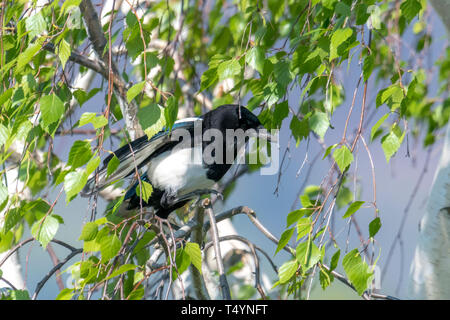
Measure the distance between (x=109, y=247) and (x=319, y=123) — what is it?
1.92 feet

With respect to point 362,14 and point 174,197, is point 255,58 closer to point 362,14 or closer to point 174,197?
point 362,14

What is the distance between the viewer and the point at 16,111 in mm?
1464

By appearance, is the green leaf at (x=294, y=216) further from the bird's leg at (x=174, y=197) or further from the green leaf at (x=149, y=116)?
the bird's leg at (x=174, y=197)

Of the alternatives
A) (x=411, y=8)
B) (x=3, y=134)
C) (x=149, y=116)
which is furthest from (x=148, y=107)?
(x=411, y=8)

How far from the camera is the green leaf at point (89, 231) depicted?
128 centimetres

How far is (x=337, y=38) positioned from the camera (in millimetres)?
1330

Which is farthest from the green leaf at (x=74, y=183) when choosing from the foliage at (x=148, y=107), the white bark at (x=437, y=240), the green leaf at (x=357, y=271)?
the white bark at (x=437, y=240)

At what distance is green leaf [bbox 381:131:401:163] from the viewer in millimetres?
1376

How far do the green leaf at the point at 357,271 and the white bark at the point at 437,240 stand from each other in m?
0.29

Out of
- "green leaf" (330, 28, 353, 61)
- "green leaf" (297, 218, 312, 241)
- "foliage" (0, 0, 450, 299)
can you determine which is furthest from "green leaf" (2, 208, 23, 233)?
"green leaf" (330, 28, 353, 61)

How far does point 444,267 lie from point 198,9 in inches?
59.9

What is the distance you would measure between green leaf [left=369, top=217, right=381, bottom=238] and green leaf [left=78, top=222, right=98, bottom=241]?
1.87 ft

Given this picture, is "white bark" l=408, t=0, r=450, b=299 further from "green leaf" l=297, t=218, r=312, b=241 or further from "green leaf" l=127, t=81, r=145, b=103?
"green leaf" l=127, t=81, r=145, b=103

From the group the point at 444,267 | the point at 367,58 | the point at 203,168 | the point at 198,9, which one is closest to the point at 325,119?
the point at 367,58
